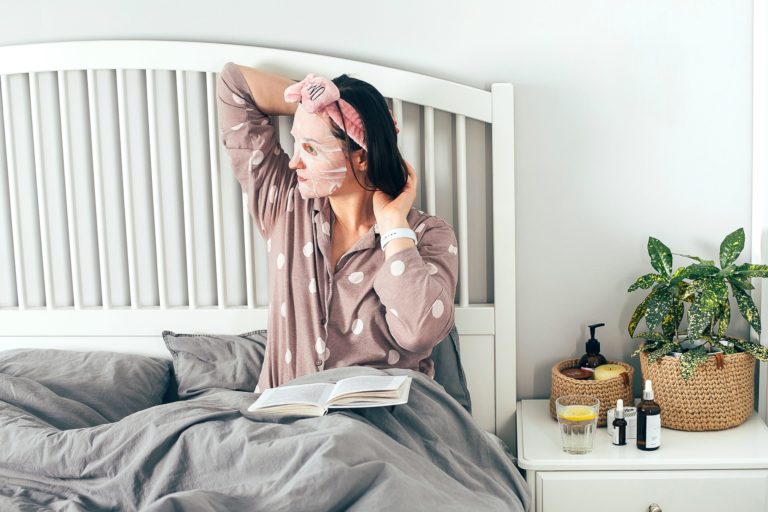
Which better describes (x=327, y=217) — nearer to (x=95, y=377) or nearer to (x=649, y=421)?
(x=95, y=377)

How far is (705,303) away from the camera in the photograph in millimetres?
1741

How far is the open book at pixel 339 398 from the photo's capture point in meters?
1.48

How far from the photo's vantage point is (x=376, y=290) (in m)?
1.76

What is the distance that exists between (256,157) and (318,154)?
0.19m

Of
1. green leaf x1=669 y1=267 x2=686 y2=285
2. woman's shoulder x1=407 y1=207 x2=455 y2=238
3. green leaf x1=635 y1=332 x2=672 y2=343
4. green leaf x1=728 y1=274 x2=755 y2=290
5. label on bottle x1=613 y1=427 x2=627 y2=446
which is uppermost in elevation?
woman's shoulder x1=407 y1=207 x2=455 y2=238

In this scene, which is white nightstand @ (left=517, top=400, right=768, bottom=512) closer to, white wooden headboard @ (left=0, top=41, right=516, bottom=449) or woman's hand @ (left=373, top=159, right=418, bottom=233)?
white wooden headboard @ (left=0, top=41, right=516, bottom=449)

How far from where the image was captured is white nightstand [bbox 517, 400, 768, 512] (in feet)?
5.48

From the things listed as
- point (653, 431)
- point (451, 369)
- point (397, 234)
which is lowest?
point (653, 431)

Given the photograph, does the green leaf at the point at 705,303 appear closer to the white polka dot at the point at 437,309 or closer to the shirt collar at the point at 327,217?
the white polka dot at the point at 437,309

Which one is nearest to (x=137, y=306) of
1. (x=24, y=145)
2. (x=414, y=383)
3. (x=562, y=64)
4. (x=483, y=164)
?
(x=24, y=145)

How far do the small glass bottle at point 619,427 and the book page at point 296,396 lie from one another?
0.65m

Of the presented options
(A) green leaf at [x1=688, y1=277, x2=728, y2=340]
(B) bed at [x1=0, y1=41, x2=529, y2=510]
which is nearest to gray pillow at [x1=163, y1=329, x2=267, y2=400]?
(B) bed at [x1=0, y1=41, x2=529, y2=510]

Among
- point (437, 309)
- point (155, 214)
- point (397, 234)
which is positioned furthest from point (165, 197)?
point (437, 309)

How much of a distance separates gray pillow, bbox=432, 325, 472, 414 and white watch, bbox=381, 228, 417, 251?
0.93ft
